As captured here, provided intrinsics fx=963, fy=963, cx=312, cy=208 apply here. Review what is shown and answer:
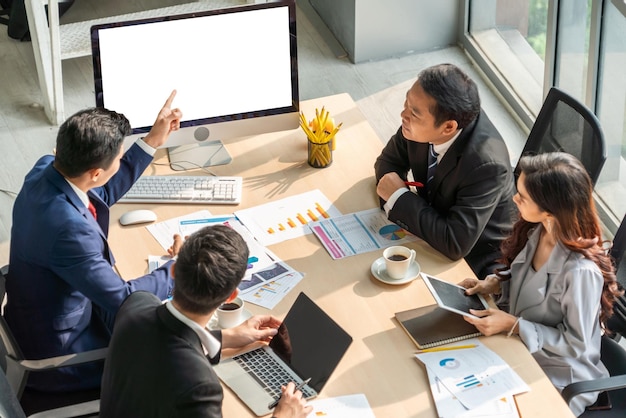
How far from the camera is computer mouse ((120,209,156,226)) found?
323 cm

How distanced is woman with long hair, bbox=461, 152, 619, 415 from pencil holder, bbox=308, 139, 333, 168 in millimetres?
784

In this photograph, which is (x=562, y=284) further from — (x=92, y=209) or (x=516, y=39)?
(x=516, y=39)

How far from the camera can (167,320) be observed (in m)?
2.28

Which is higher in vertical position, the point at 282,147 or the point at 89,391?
the point at 282,147

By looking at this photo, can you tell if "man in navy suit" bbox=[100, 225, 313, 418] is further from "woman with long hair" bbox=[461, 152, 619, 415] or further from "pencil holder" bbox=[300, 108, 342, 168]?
"pencil holder" bbox=[300, 108, 342, 168]

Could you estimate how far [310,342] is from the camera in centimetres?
271

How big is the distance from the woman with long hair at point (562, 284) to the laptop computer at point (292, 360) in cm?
43

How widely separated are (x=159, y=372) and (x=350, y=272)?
93 centimetres

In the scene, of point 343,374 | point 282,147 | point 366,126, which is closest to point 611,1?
point 366,126

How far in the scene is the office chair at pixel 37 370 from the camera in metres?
2.66

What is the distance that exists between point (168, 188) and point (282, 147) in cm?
48

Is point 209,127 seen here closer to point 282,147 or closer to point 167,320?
point 282,147

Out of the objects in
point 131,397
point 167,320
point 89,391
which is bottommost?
point 89,391

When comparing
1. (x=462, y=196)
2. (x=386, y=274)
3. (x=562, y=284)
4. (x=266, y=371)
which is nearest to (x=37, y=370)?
(x=266, y=371)
